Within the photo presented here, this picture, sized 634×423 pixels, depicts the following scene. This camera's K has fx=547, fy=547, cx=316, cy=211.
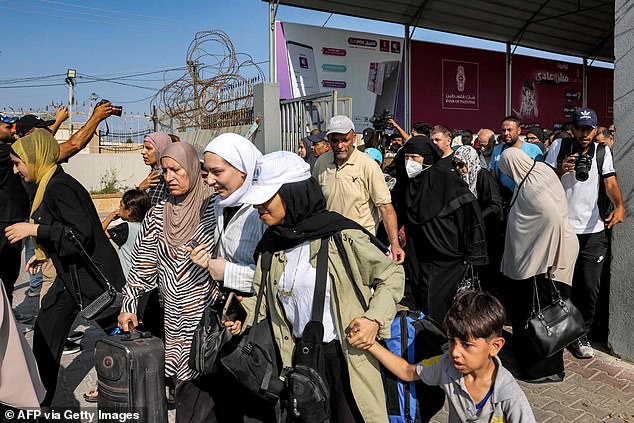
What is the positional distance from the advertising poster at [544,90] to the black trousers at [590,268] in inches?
556

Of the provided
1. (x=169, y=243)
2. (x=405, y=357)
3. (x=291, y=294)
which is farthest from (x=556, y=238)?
(x=169, y=243)

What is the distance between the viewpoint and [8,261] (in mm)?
5184

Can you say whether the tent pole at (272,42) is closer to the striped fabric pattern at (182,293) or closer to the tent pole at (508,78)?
the tent pole at (508,78)

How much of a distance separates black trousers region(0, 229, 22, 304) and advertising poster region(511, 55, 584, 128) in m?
15.9

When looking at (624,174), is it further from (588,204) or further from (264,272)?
(264,272)

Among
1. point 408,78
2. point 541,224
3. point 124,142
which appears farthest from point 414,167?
point 124,142

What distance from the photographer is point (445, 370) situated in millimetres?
2299

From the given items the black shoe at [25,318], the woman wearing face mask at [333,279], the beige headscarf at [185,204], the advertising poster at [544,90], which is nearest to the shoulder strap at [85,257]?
the beige headscarf at [185,204]

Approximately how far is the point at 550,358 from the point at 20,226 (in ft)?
12.7

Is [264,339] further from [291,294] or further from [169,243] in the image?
[169,243]

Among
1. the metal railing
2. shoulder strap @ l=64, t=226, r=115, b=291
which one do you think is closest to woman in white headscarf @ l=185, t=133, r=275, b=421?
shoulder strap @ l=64, t=226, r=115, b=291

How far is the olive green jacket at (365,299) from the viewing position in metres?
2.34

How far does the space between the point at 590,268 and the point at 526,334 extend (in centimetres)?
101

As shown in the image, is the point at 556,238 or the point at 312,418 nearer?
the point at 312,418
